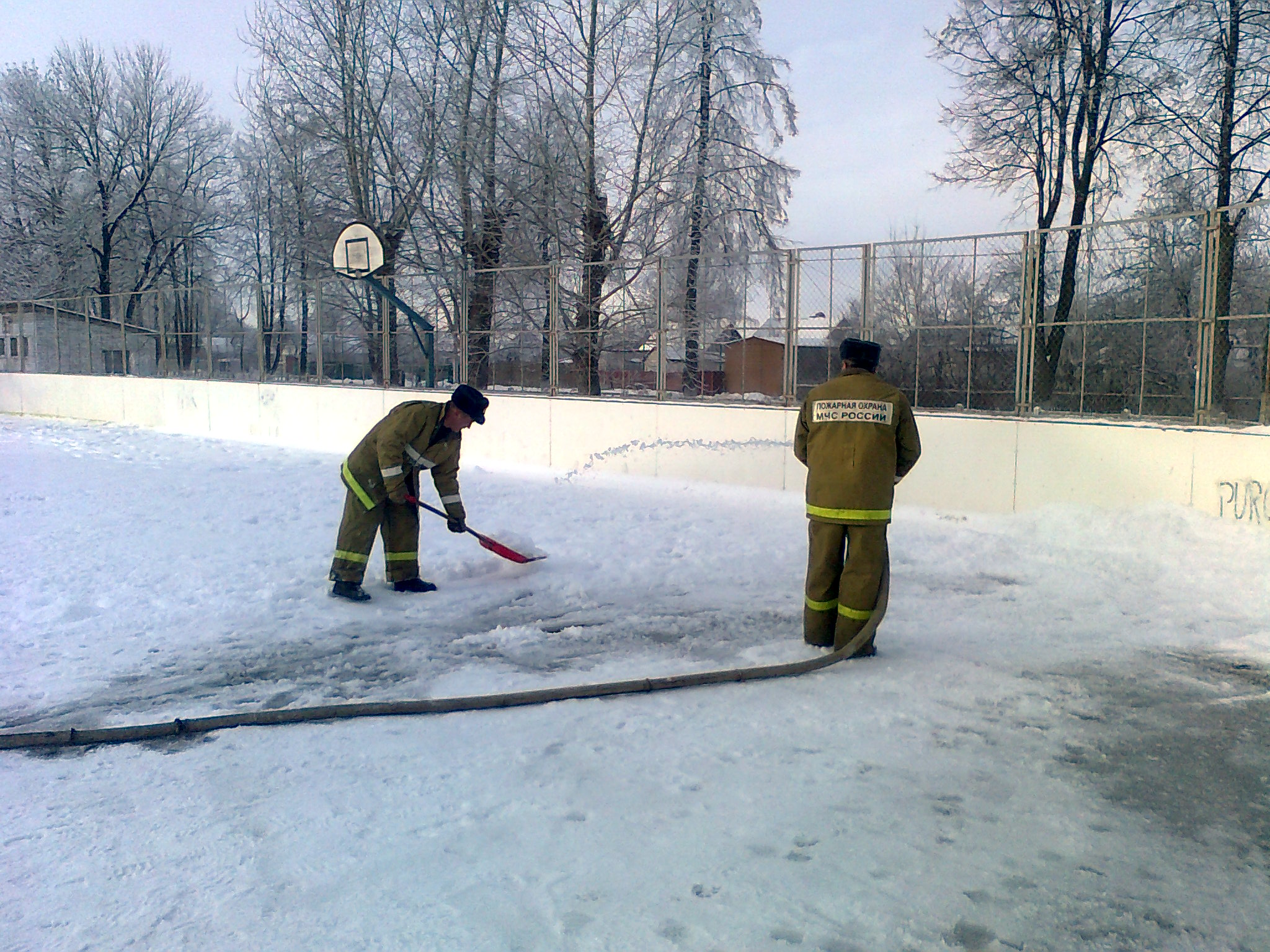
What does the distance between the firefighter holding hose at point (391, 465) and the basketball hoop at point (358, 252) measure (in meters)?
11.1

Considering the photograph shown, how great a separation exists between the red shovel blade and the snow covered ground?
154mm

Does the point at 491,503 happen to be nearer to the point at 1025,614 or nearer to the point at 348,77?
the point at 1025,614

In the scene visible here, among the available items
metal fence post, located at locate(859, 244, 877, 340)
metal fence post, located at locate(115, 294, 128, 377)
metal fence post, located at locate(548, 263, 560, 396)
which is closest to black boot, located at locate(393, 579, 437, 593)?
metal fence post, located at locate(859, 244, 877, 340)

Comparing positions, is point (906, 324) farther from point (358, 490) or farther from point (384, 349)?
point (384, 349)

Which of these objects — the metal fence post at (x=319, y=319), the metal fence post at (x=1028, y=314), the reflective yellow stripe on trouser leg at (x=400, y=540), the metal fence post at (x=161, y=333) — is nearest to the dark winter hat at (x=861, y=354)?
the reflective yellow stripe on trouser leg at (x=400, y=540)

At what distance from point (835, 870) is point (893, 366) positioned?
10.2m

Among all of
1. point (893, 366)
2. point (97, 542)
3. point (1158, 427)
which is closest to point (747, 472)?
point (893, 366)

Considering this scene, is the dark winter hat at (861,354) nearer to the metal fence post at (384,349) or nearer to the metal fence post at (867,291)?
the metal fence post at (867,291)

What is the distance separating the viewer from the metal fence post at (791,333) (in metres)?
11.2

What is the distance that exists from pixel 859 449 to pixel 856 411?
0.21m

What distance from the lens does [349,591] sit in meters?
6.32

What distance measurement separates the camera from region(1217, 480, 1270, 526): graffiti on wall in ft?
25.6

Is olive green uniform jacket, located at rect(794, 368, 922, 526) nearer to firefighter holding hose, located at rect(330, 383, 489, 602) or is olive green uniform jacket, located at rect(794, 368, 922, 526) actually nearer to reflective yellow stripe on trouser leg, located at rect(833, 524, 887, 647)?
reflective yellow stripe on trouser leg, located at rect(833, 524, 887, 647)

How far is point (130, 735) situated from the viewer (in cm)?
387
